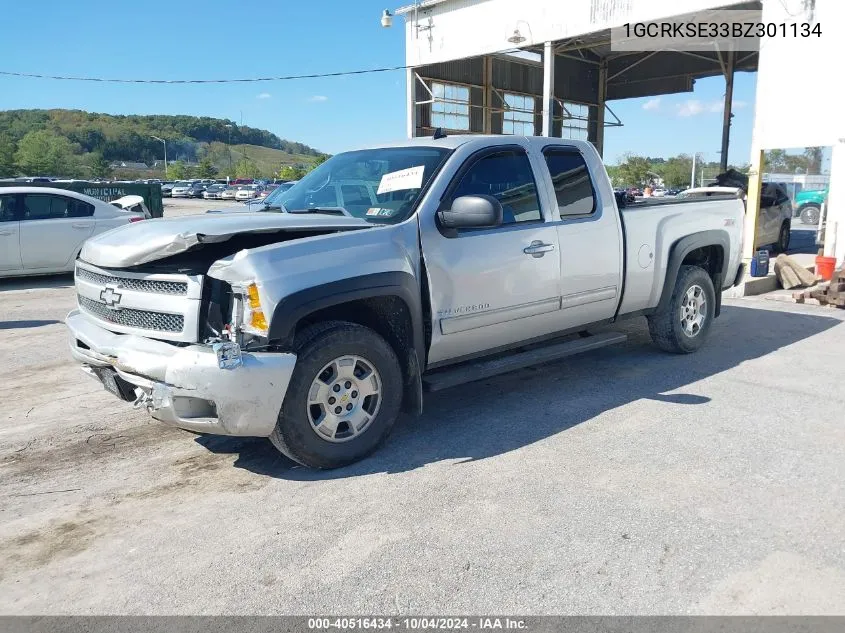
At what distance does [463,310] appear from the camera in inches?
181

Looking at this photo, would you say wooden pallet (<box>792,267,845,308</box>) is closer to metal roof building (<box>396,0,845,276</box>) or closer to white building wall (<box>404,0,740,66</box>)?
metal roof building (<box>396,0,845,276</box>)

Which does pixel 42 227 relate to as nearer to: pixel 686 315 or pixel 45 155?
pixel 686 315

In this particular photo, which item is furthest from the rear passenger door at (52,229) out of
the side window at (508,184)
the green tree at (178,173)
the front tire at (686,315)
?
the green tree at (178,173)

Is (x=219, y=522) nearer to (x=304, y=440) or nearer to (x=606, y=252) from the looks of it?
(x=304, y=440)

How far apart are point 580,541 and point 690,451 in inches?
56.1

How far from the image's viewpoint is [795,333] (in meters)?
8.01

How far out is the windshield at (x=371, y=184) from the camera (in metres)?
4.62

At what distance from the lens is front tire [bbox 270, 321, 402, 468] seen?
12.6 ft

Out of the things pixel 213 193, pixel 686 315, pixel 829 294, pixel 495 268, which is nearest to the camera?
pixel 495 268

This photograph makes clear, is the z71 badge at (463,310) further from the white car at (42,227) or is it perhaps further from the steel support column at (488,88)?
the steel support column at (488,88)

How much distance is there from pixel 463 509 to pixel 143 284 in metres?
2.13

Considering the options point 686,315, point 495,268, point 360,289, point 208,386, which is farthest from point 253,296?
point 686,315

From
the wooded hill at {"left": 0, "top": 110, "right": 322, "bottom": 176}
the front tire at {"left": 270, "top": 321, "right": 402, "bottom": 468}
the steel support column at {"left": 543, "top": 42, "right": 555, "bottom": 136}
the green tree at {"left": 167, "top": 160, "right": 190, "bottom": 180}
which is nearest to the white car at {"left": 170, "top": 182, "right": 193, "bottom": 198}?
the wooded hill at {"left": 0, "top": 110, "right": 322, "bottom": 176}

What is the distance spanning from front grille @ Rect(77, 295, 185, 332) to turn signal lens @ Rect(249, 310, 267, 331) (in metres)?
0.40
